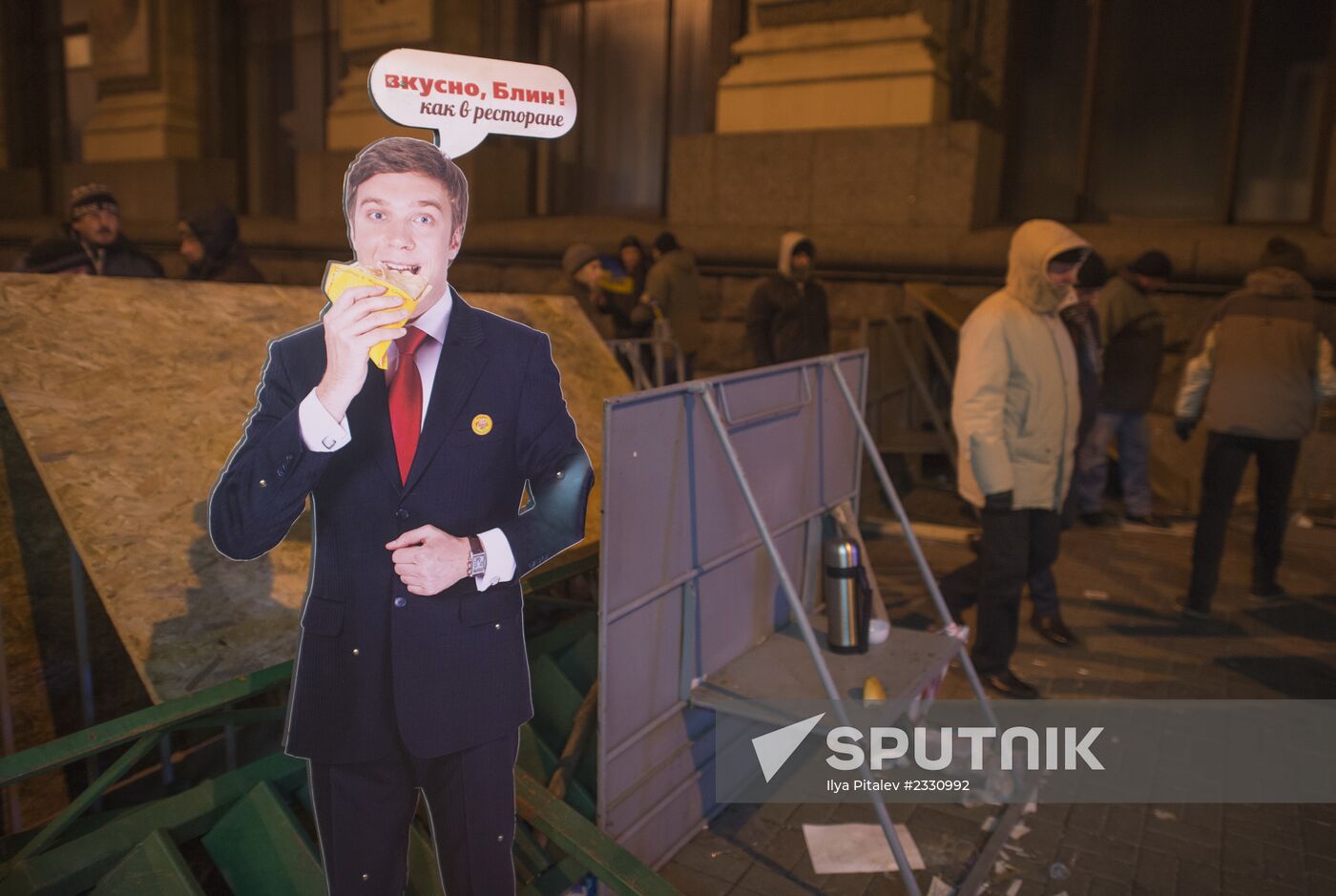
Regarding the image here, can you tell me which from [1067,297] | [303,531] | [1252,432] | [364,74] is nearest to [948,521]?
[1252,432]

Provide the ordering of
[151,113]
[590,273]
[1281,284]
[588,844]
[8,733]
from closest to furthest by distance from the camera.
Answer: [588,844] < [8,733] < [1281,284] < [590,273] < [151,113]

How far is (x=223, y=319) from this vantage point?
3.19 m

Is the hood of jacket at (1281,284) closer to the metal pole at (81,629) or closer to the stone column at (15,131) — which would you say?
the metal pole at (81,629)

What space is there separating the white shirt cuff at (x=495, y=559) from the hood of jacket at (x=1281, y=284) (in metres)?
5.30

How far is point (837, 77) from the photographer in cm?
908

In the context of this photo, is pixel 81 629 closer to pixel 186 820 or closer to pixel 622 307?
pixel 186 820

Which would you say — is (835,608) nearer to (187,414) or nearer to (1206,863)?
(1206,863)

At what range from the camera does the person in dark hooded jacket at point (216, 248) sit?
4.99m

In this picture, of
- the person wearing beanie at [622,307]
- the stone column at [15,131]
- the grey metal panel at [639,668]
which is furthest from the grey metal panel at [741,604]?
the stone column at [15,131]

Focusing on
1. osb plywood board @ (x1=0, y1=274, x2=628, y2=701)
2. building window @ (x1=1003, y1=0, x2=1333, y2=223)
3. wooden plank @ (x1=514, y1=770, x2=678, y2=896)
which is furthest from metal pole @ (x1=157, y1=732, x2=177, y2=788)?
building window @ (x1=1003, y1=0, x2=1333, y2=223)

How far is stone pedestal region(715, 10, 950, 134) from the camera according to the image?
8.83 m

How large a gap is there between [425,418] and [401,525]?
244mm

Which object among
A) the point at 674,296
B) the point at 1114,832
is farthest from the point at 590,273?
the point at 1114,832

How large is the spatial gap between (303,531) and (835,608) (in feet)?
6.41
